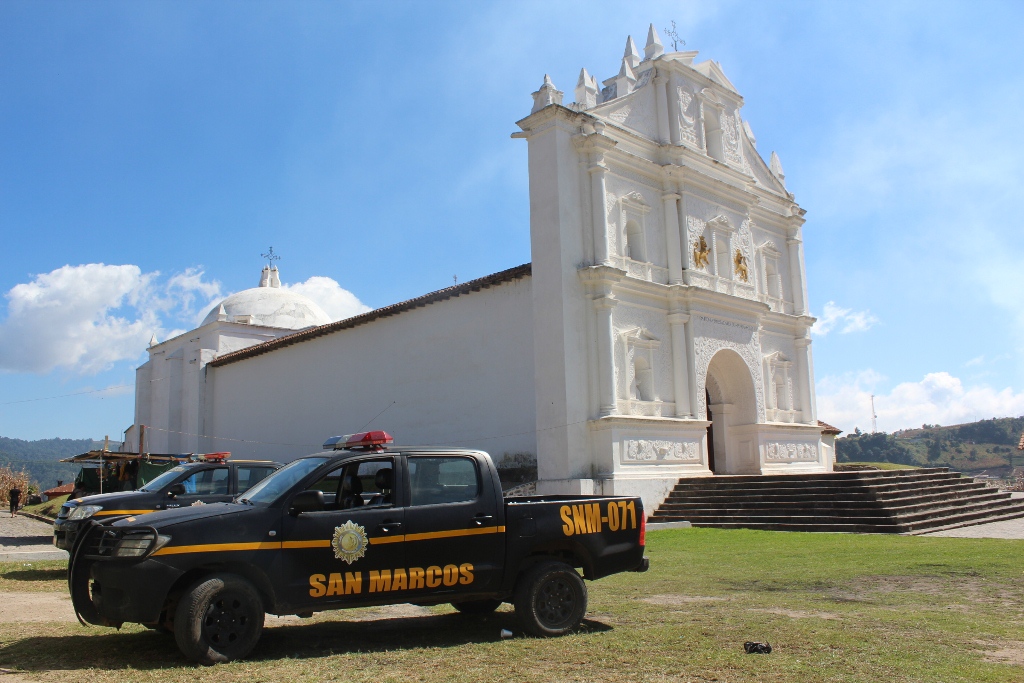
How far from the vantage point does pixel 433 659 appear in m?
5.82

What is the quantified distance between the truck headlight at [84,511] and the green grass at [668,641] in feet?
3.55

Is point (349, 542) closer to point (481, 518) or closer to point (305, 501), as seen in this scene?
point (305, 501)

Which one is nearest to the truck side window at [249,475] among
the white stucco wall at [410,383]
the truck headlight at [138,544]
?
the truck headlight at [138,544]

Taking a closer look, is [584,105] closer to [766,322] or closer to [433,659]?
A: [766,322]

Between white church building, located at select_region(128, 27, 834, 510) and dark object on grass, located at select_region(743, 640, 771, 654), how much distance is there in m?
12.3

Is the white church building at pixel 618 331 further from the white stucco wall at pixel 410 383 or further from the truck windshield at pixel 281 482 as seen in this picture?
the truck windshield at pixel 281 482

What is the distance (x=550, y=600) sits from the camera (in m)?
6.82

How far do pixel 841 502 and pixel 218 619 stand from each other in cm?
1494

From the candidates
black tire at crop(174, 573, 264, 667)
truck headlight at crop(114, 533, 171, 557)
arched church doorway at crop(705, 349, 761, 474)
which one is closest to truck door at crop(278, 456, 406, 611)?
black tire at crop(174, 573, 264, 667)

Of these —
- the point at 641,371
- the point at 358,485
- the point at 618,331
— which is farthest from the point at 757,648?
the point at 641,371

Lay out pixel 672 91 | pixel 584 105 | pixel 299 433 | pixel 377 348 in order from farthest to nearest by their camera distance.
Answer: pixel 299 433 → pixel 377 348 → pixel 672 91 → pixel 584 105

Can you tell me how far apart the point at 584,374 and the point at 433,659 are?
44.3ft

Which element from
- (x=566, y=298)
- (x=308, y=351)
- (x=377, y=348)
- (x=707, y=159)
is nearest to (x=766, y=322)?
(x=707, y=159)

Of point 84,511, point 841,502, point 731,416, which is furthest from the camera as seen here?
point 731,416
